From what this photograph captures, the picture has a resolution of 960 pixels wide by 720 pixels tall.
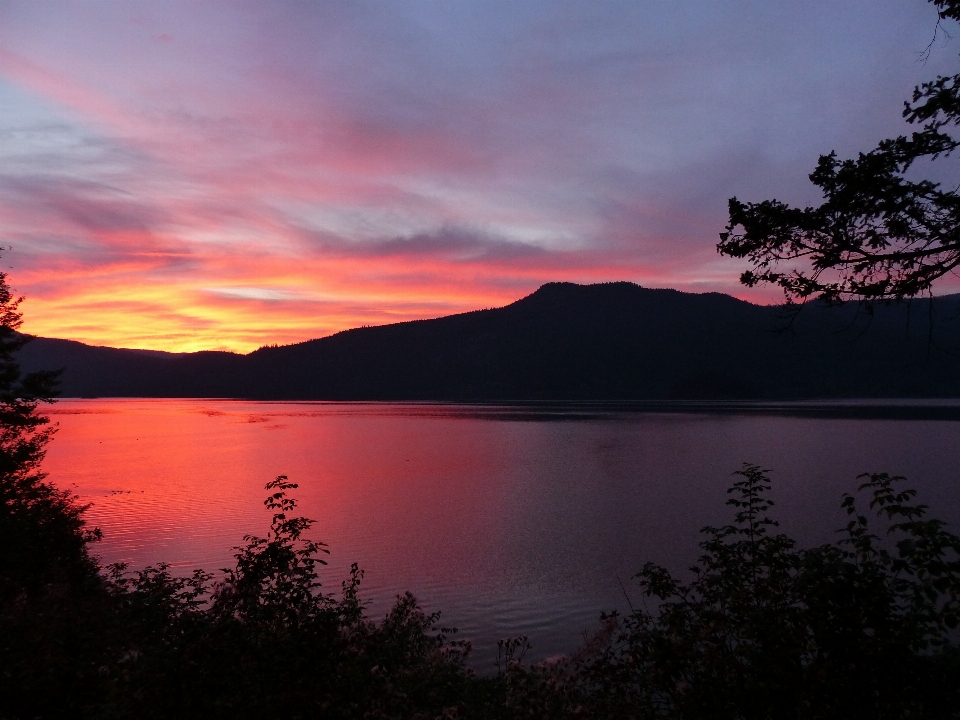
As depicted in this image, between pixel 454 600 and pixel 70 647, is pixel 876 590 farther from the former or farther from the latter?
pixel 454 600

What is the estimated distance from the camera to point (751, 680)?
629cm

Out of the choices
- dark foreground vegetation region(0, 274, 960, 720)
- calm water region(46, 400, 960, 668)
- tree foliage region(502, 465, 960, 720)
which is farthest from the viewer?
calm water region(46, 400, 960, 668)

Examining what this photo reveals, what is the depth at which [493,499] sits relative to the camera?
38.8 m

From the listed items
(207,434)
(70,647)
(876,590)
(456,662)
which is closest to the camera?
(876,590)

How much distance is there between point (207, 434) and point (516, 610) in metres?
87.0

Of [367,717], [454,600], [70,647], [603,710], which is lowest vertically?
[454,600]

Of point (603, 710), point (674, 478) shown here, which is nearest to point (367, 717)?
point (603, 710)

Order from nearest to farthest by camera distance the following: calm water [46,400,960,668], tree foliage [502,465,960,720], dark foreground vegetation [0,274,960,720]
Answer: tree foliage [502,465,960,720], dark foreground vegetation [0,274,960,720], calm water [46,400,960,668]

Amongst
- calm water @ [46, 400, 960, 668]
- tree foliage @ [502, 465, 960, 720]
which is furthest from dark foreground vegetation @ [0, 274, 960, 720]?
calm water @ [46, 400, 960, 668]

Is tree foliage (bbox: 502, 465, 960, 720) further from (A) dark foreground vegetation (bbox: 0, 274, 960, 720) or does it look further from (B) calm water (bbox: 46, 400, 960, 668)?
(B) calm water (bbox: 46, 400, 960, 668)

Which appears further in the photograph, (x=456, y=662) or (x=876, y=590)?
(x=456, y=662)

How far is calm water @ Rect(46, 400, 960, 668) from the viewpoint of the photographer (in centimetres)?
2094

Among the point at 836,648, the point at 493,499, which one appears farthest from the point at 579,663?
the point at 493,499

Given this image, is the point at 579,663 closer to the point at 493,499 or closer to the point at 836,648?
the point at 836,648
